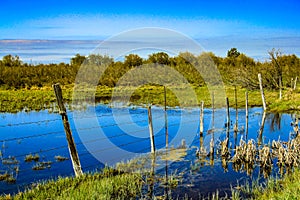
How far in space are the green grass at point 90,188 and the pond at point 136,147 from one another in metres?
0.38

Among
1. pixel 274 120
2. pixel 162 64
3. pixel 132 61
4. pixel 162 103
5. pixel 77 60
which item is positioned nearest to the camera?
pixel 274 120

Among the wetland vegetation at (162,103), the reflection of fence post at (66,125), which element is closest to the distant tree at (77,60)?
the wetland vegetation at (162,103)

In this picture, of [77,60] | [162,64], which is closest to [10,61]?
[77,60]

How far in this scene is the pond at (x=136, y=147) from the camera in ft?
28.0

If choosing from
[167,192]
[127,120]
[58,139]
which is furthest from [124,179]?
[127,120]

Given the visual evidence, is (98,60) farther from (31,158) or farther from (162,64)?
(31,158)

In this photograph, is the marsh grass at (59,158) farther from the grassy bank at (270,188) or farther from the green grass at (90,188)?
the grassy bank at (270,188)

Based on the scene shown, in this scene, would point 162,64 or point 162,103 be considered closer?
point 162,103

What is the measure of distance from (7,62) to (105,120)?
3820 centimetres

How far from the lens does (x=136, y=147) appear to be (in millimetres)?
12141

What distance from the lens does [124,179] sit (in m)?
7.64

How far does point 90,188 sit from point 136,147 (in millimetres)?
5570

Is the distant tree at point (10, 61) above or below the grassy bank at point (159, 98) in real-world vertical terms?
above

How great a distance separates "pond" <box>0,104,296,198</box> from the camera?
8531 millimetres
